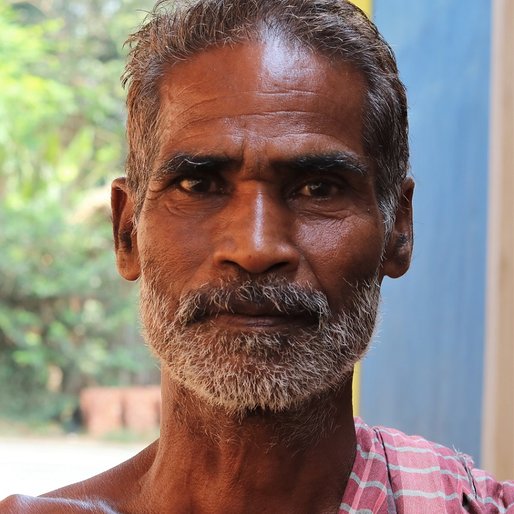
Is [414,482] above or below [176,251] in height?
below

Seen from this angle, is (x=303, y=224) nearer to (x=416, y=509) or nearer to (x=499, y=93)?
(x=416, y=509)

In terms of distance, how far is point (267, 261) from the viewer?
190 centimetres

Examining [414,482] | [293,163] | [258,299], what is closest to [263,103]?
[293,163]

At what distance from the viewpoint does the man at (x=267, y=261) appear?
1.96 m

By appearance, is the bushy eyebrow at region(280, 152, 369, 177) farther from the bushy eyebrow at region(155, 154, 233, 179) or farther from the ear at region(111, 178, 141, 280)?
the ear at region(111, 178, 141, 280)

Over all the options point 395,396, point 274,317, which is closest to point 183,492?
point 274,317

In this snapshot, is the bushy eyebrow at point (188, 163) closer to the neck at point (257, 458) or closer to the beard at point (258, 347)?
the beard at point (258, 347)

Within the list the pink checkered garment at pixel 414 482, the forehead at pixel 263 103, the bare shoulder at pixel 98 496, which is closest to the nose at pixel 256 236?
the forehead at pixel 263 103

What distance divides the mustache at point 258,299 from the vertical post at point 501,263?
2.01 m

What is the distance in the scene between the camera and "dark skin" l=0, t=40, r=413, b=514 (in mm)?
1998

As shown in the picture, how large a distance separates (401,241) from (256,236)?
0.54 metres

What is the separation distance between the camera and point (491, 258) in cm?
400

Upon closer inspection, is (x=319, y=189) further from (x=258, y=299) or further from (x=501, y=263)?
(x=501, y=263)

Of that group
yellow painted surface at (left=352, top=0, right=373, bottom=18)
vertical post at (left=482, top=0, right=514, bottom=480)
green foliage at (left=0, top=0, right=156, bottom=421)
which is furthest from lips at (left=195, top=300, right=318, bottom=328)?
green foliage at (left=0, top=0, right=156, bottom=421)
